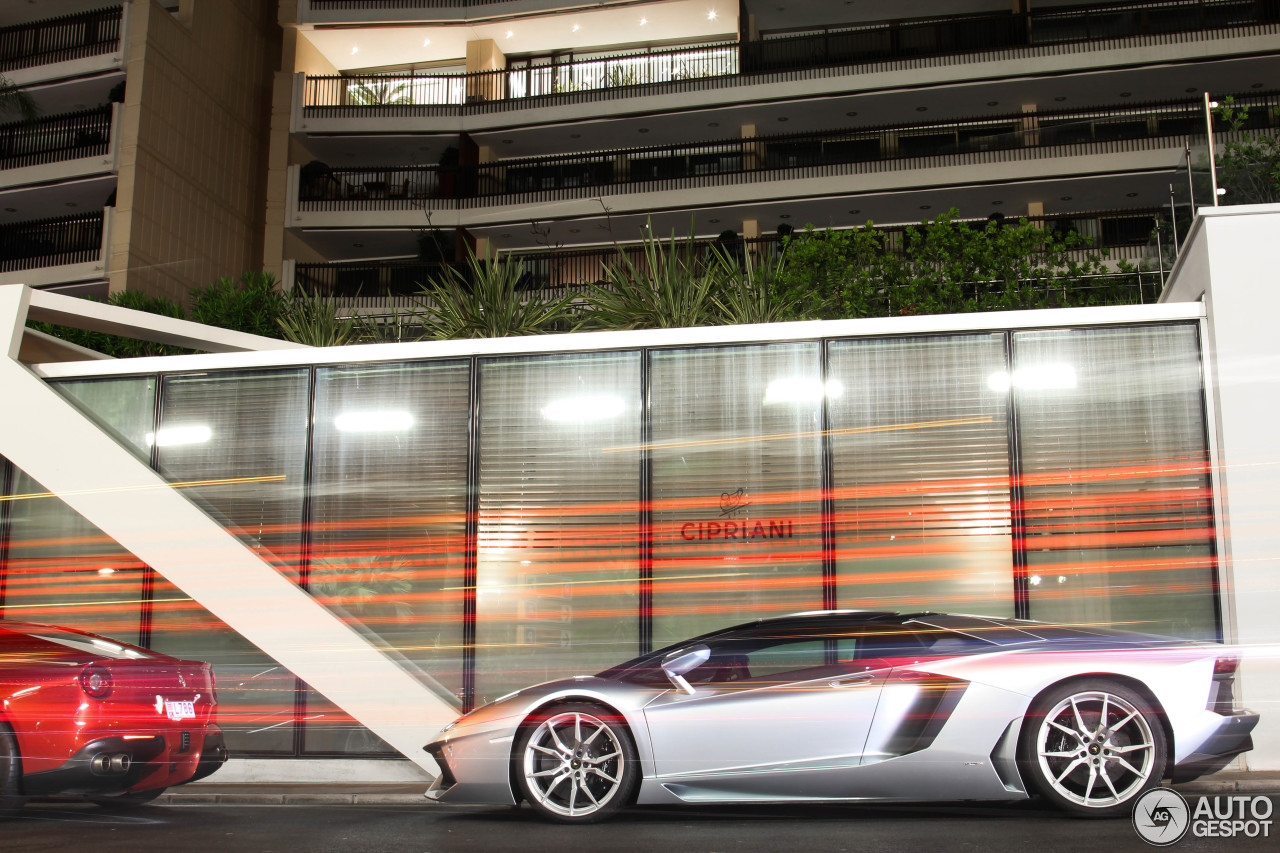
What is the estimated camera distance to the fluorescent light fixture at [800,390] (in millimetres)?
8780

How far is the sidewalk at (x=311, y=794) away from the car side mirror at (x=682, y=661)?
236cm

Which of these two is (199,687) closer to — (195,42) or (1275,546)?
(1275,546)

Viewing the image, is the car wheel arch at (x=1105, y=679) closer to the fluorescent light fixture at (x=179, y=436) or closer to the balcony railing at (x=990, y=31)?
the fluorescent light fixture at (x=179, y=436)

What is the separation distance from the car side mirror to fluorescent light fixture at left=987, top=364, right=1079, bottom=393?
3.58 metres

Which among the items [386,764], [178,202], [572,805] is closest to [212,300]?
[178,202]

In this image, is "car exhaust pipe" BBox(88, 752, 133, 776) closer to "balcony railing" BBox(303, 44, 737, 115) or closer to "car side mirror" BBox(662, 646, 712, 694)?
"car side mirror" BBox(662, 646, 712, 694)

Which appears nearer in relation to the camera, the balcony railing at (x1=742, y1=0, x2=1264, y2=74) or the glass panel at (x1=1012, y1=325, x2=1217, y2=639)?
the glass panel at (x1=1012, y1=325, x2=1217, y2=639)

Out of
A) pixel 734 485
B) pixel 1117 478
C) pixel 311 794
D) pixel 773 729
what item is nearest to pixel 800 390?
pixel 734 485

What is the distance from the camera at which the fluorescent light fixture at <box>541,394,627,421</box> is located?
9133 mm

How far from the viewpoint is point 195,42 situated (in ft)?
110

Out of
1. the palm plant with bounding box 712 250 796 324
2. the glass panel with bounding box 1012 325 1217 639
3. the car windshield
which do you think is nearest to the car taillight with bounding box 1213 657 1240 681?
the car windshield

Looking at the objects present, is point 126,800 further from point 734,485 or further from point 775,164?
point 775,164

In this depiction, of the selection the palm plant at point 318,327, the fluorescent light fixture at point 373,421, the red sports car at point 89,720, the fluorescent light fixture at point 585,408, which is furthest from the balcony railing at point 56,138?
the red sports car at point 89,720

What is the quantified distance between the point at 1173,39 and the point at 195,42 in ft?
97.8
